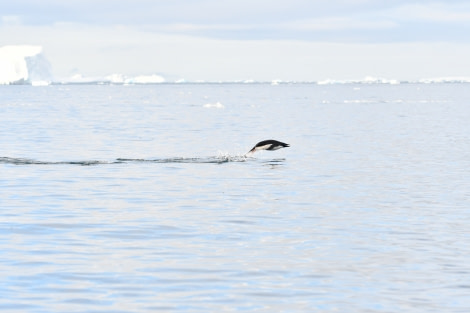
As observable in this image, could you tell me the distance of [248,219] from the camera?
18.0 metres

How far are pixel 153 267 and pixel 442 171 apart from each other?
55.3 feet

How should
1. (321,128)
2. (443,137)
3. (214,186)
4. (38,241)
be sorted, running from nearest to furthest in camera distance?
1. (38,241)
2. (214,186)
3. (443,137)
4. (321,128)

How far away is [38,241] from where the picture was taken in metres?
15.2

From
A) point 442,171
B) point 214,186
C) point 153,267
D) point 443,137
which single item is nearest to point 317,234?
point 153,267

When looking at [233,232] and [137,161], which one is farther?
[137,161]

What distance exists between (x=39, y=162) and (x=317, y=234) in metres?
16.0

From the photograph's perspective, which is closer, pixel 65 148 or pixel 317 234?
pixel 317 234

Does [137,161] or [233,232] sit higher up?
[137,161]

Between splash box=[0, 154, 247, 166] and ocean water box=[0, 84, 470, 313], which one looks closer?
ocean water box=[0, 84, 470, 313]

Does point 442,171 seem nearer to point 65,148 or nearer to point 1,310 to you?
point 65,148

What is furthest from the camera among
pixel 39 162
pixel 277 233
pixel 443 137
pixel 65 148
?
pixel 443 137

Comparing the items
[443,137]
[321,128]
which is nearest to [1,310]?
[443,137]

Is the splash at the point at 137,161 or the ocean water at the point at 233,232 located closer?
the ocean water at the point at 233,232

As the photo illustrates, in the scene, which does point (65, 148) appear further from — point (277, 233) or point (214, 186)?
point (277, 233)
